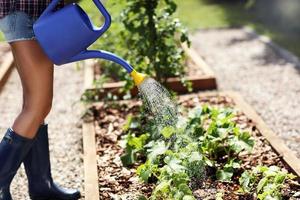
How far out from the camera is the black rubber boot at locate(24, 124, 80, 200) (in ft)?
9.37

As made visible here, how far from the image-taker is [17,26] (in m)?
2.45

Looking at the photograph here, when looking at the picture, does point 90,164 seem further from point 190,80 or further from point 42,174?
point 190,80

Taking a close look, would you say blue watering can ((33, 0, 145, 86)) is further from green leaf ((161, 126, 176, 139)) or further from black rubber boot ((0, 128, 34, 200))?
green leaf ((161, 126, 176, 139))

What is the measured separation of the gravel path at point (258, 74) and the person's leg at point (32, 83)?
159 centimetres

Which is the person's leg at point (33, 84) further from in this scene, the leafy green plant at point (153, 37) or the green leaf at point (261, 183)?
the leafy green plant at point (153, 37)

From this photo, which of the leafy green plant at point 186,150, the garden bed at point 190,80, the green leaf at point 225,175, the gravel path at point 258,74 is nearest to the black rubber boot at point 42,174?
the leafy green plant at point 186,150

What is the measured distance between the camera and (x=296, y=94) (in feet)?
15.2

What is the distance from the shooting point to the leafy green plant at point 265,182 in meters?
2.52

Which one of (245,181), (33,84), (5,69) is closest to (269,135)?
(245,181)

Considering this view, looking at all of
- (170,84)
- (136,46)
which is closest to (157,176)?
(136,46)

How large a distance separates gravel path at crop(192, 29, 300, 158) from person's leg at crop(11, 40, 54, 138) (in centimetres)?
159

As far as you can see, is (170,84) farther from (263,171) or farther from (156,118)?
(263,171)

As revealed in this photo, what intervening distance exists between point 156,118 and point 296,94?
6.50ft

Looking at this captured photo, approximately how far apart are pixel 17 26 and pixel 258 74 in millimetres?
3217
